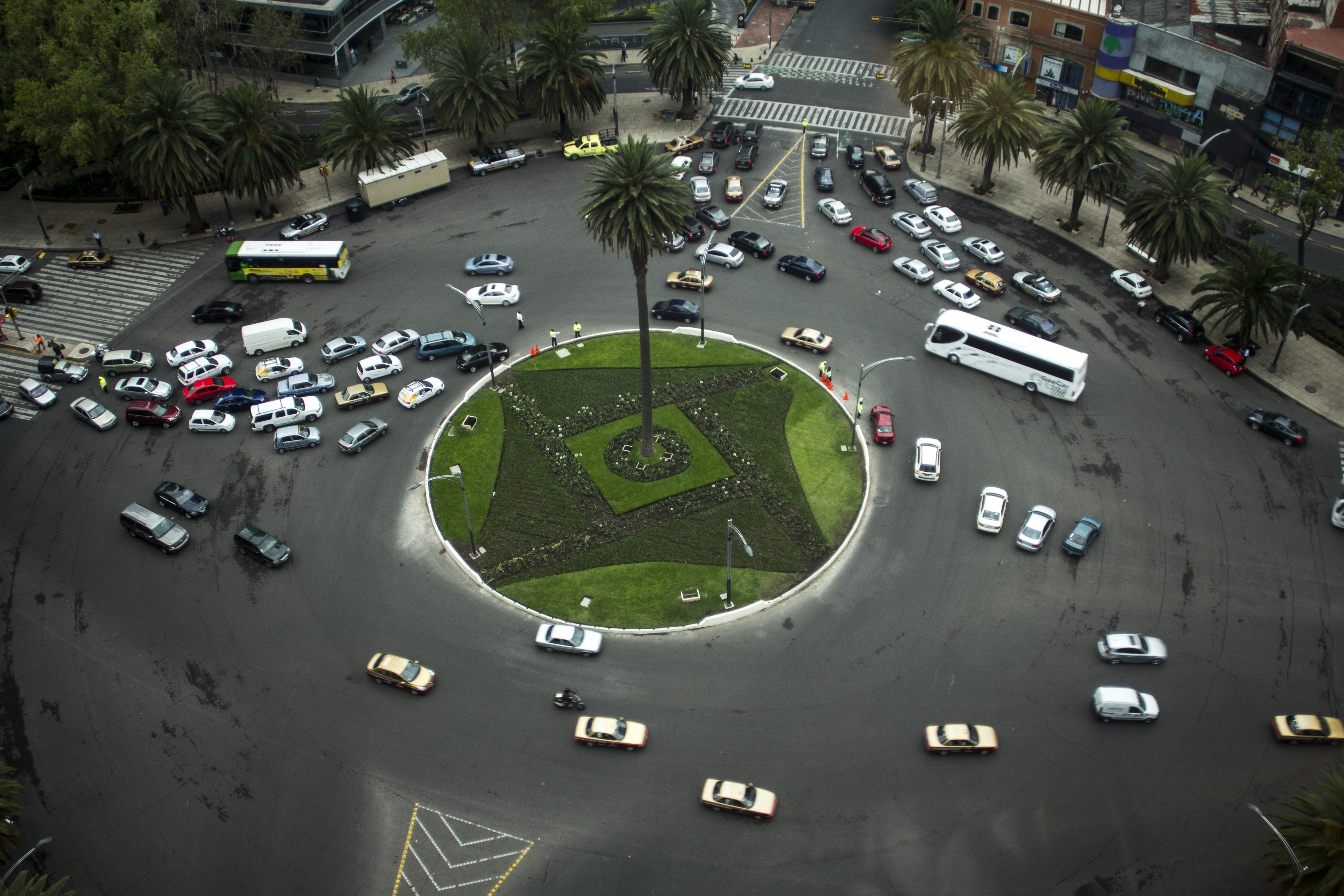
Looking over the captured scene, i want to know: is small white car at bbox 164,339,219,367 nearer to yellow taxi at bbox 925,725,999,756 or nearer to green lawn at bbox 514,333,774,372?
green lawn at bbox 514,333,774,372

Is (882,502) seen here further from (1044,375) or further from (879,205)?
(879,205)

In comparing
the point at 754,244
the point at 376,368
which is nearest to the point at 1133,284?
the point at 754,244

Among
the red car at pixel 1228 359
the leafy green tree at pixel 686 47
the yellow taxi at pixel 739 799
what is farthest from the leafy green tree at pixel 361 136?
the red car at pixel 1228 359

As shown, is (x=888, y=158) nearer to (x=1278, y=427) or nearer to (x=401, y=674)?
(x=1278, y=427)

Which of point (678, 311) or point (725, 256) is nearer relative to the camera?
point (678, 311)

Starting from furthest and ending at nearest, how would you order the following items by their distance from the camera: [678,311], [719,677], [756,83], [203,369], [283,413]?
1. [756,83]
2. [678,311]
3. [203,369]
4. [283,413]
5. [719,677]

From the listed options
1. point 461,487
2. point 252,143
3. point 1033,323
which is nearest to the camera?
point 461,487
